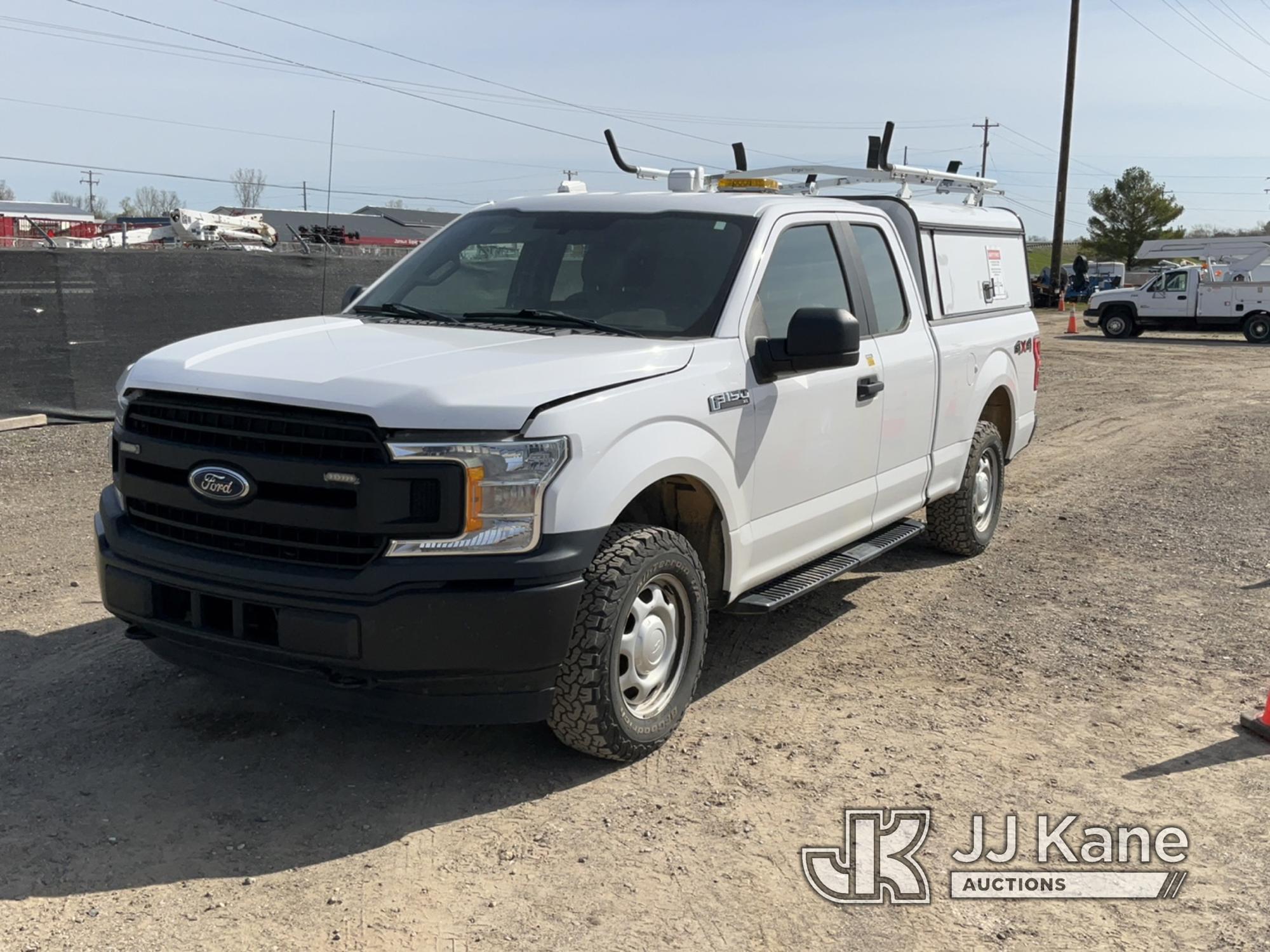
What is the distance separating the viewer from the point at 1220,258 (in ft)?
136

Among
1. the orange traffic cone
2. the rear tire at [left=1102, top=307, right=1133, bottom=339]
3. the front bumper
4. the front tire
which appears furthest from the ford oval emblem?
the rear tire at [left=1102, top=307, right=1133, bottom=339]

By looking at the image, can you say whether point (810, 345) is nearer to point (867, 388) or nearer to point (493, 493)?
point (867, 388)

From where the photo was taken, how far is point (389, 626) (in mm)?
3605

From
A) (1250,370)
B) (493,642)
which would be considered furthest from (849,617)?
(1250,370)

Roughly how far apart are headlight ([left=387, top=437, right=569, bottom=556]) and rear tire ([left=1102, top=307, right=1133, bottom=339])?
101ft

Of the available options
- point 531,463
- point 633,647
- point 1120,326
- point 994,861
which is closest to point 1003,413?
point 633,647

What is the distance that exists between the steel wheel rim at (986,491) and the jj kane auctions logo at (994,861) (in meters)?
3.66

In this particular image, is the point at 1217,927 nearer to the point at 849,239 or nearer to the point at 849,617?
the point at 849,617

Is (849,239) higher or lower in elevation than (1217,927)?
higher

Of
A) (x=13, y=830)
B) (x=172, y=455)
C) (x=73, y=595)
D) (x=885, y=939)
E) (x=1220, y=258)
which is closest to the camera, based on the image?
(x=885, y=939)

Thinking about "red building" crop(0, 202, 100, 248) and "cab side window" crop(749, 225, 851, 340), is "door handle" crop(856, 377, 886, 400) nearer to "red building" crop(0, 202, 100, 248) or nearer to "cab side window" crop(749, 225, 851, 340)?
"cab side window" crop(749, 225, 851, 340)

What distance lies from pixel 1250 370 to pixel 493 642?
71.8 feet

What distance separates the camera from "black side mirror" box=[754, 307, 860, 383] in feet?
15.2

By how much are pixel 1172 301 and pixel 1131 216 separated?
51878mm
